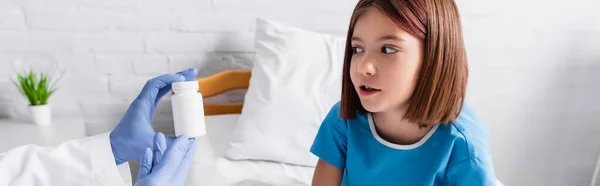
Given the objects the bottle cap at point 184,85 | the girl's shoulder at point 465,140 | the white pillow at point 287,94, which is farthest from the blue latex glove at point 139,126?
the girl's shoulder at point 465,140

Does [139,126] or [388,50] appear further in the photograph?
[139,126]

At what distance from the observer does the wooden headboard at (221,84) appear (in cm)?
138

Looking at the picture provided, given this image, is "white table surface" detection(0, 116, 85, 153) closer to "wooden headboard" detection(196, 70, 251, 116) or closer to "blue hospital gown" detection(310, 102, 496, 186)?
"wooden headboard" detection(196, 70, 251, 116)

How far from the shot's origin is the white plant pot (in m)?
1.25

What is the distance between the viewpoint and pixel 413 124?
2.91 feet

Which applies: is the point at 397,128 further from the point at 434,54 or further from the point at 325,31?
the point at 325,31

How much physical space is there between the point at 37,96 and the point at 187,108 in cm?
68

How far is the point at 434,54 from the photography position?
773 millimetres

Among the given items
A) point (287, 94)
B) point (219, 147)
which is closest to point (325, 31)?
point (287, 94)

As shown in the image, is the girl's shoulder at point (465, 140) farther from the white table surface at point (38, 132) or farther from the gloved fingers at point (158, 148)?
the white table surface at point (38, 132)

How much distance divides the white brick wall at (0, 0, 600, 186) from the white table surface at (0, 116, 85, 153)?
0.16ft

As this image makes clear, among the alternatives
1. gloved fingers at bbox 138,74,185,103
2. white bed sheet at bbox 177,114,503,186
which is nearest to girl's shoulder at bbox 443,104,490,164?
white bed sheet at bbox 177,114,503,186

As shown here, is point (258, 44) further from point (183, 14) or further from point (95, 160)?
point (95, 160)

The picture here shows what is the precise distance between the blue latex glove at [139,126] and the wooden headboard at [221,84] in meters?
0.40
